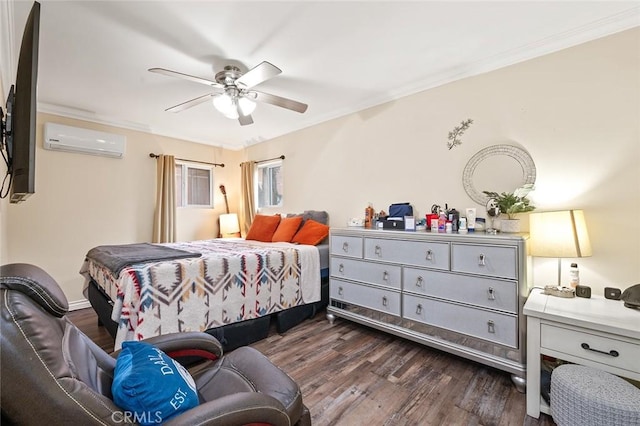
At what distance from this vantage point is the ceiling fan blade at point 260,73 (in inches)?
75.1

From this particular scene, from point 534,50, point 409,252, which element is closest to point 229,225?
point 409,252

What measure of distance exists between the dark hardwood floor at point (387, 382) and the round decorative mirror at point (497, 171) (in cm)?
141

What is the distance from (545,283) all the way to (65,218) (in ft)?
16.5

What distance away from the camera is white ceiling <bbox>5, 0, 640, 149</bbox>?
1758mm

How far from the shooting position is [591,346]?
4.66 ft

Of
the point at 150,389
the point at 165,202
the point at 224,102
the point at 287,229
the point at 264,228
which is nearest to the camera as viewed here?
the point at 150,389

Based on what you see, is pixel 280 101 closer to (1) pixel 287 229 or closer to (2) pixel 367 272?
(1) pixel 287 229

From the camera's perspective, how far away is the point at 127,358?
941 millimetres

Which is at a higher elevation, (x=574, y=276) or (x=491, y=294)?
(x=574, y=276)

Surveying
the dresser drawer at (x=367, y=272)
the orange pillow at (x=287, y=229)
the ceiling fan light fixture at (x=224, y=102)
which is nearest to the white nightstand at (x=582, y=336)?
the dresser drawer at (x=367, y=272)

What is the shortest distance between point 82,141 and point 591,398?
4.99 m

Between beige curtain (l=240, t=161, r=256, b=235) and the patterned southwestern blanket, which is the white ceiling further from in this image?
beige curtain (l=240, t=161, r=256, b=235)

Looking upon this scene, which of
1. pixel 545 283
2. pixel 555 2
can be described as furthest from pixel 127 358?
pixel 555 2

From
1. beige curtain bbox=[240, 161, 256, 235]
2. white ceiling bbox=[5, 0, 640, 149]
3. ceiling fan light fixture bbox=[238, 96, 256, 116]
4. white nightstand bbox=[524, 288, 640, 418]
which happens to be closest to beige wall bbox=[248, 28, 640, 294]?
white ceiling bbox=[5, 0, 640, 149]
